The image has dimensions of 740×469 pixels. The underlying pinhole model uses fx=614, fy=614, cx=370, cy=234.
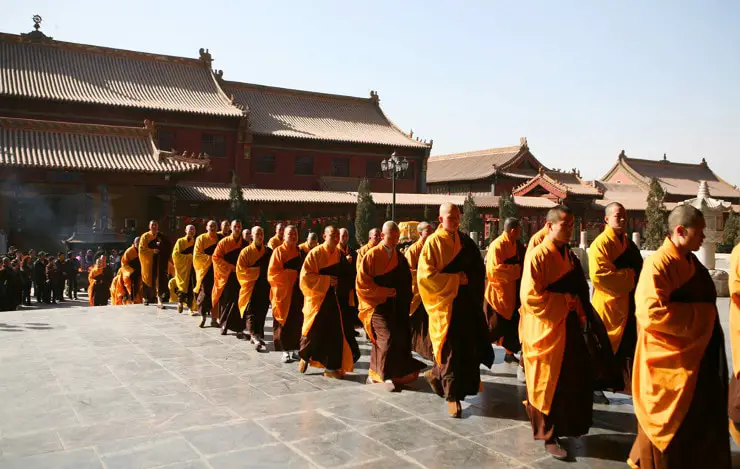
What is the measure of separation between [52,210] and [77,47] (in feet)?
30.5

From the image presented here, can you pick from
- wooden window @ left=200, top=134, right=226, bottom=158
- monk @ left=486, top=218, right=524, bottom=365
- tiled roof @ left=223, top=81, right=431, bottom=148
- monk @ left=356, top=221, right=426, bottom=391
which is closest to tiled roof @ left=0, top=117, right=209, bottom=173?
wooden window @ left=200, top=134, right=226, bottom=158

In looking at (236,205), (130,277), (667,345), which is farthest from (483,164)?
(667,345)

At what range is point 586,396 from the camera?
4363 mm

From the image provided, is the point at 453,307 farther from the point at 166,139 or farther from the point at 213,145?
the point at 213,145

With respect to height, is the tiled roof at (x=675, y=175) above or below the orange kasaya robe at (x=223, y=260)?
above

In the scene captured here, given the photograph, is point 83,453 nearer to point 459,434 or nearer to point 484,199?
point 459,434

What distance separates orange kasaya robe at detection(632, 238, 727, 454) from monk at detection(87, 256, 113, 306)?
14.1m

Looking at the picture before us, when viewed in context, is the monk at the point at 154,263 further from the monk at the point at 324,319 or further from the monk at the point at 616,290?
the monk at the point at 616,290

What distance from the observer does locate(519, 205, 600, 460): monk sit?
4328 mm

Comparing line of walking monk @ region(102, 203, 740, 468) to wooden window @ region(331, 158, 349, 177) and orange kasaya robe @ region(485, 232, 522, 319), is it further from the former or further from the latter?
wooden window @ region(331, 158, 349, 177)

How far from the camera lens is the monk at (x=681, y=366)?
355 cm

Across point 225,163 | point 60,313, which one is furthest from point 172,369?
point 225,163

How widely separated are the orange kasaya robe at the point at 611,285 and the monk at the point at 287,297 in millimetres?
3594

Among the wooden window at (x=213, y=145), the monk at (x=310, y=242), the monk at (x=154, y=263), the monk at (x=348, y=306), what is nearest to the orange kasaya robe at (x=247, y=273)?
the monk at (x=310, y=242)
